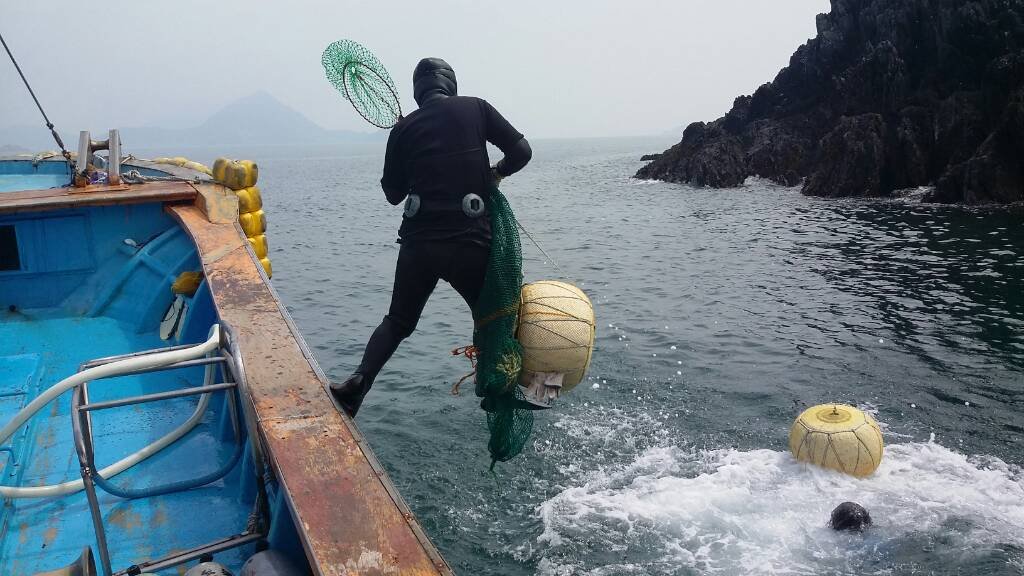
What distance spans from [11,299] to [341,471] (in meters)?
6.19

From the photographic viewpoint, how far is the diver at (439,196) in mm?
4281

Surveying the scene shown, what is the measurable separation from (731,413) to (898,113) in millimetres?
34186

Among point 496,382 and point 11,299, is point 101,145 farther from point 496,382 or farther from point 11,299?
point 496,382

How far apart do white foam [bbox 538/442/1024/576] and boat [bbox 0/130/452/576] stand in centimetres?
379

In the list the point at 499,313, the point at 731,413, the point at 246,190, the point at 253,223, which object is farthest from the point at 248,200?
the point at 731,413

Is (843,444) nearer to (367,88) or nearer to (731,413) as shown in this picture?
(731,413)

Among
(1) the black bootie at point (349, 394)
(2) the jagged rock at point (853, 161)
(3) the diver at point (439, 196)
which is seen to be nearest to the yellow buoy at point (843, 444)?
(3) the diver at point (439, 196)

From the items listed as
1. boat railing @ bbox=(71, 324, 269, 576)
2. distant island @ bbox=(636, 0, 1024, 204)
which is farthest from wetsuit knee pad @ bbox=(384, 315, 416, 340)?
distant island @ bbox=(636, 0, 1024, 204)

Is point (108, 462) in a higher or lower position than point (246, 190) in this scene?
lower

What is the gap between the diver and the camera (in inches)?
169

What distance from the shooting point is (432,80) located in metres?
4.51

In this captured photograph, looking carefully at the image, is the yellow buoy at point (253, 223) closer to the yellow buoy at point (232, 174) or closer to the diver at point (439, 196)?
the yellow buoy at point (232, 174)

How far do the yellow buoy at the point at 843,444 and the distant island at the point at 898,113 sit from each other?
25.9 m

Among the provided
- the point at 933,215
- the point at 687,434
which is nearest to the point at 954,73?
the point at 933,215
